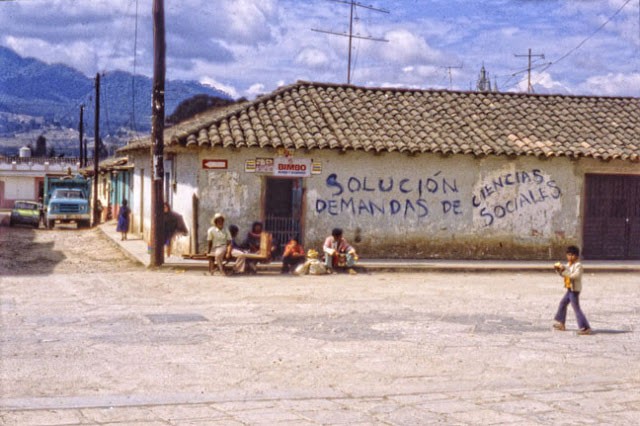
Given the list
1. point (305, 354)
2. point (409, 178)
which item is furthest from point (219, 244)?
point (305, 354)

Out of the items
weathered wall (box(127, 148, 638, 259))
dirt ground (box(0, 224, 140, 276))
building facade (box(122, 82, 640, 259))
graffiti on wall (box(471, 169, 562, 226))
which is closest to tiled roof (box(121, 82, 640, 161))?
building facade (box(122, 82, 640, 259))

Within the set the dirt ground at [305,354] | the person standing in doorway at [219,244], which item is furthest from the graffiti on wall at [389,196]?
the dirt ground at [305,354]

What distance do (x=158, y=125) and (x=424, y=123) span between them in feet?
23.8

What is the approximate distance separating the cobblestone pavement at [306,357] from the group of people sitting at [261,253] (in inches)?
76.8

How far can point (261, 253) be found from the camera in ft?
56.1

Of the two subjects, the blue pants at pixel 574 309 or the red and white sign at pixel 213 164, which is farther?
the red and white sign at pixel 213 164

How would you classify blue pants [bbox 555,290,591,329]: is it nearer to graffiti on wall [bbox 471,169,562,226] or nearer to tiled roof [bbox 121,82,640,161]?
tiled roof [bbox 121,82,640,161]

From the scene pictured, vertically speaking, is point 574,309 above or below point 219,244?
below

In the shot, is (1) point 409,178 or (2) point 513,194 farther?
(2) point 513,194

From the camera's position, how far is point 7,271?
16.3m

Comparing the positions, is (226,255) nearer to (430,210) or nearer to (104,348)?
(430,210)

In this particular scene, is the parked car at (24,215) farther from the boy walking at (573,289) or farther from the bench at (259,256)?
the boy walking at (573,289)

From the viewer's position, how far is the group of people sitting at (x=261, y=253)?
53.8 feet

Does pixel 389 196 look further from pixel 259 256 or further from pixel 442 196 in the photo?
pixel 259 256
